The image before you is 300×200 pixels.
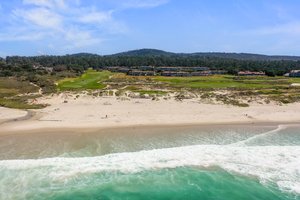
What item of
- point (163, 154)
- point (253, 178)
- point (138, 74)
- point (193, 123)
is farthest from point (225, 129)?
point (138, 74)

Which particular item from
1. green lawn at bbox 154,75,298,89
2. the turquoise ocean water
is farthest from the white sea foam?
green lawn at bbox 154,75,298,89

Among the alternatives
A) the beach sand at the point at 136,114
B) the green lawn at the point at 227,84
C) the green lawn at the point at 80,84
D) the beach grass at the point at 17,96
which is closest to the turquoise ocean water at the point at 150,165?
the beach sand at the point at 136,114

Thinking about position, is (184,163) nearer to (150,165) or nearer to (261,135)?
(150,165)

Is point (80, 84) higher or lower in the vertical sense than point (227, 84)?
lower

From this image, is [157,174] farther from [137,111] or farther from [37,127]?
[137,111]

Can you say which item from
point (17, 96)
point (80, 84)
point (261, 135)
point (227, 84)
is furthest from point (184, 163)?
point (227, 84)

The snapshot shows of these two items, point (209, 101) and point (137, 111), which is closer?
point (137, 111)

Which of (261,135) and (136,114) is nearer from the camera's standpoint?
(261,135)

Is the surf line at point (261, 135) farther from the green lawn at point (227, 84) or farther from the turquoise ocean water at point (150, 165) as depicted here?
the green lawn at point (227, 84)
